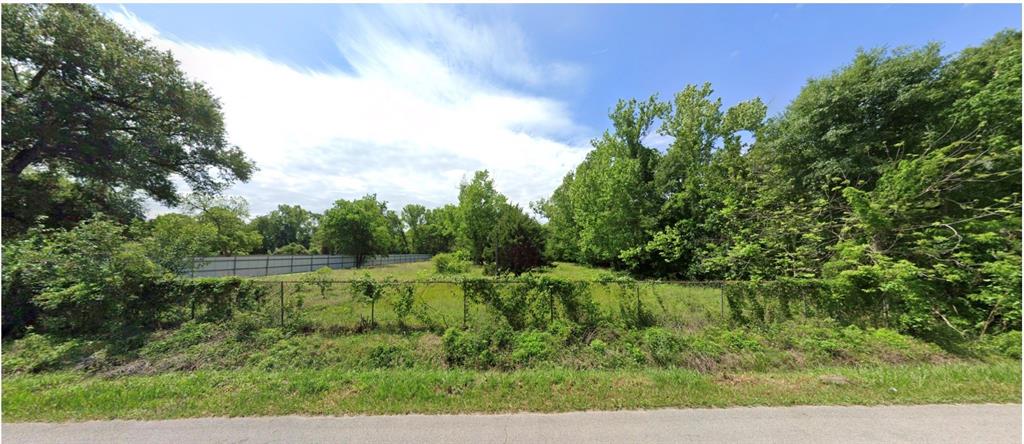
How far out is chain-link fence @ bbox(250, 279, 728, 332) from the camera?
736cm

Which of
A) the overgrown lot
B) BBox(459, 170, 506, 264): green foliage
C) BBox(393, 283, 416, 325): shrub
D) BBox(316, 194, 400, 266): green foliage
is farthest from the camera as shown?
BBox(316, 194, 400, 266): green foliage

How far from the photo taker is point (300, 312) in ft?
24.7

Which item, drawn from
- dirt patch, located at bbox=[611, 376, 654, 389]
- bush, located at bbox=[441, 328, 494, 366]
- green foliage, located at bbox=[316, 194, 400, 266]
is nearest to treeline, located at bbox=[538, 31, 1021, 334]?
dirt patch, located at bbox=[611, 376, 654, 389]

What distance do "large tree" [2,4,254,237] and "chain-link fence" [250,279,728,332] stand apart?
975 cm

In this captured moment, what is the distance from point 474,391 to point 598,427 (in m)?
1.76

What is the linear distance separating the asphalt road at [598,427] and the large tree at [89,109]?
40.2ft

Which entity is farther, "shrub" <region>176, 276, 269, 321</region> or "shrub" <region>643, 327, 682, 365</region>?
"shrub" <region>176, 276, 269, 321</region>

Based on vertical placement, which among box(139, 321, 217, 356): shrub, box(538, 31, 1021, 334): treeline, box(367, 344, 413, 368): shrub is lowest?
box(367, 344, 413, 368): shrub

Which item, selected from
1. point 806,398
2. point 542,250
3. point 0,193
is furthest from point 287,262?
point 806,398

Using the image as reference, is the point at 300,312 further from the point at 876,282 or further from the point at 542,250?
the point at 542,250

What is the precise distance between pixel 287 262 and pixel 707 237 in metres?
36.0

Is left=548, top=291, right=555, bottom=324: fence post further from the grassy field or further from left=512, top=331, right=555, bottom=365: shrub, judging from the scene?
left=512, top=331, right=555, bottom=365: shrub

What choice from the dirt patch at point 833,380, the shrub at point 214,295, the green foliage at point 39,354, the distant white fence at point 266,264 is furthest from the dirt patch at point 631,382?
the distant white fence at point 266,264

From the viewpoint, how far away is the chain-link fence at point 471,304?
24.1ft
